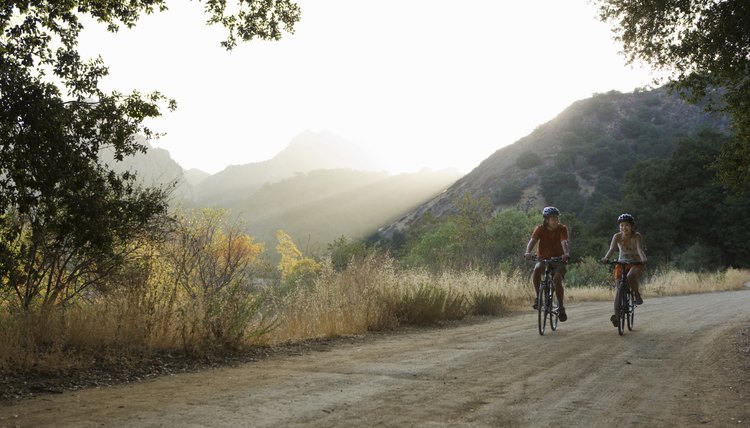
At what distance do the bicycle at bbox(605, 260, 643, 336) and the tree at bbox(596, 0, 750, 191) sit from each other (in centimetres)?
271

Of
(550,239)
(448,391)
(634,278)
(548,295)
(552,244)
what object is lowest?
(448,391)

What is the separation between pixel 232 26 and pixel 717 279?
100.0 ft

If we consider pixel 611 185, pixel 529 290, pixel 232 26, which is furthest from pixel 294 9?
pixel 611 185

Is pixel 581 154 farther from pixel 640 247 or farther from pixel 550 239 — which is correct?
pixel 550 239

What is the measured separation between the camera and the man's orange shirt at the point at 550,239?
1161 cm

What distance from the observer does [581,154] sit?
79.8 m

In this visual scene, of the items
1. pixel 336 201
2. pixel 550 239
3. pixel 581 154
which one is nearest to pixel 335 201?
pixel 336 201

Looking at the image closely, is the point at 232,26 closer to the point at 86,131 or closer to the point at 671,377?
the point at 86,131

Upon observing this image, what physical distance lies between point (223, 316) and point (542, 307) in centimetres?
600

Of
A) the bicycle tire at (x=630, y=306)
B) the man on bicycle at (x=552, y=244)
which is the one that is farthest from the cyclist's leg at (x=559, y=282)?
the bicycle tire at (x=630, y=306)

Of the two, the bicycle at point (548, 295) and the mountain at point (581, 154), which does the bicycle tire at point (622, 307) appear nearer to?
the bicycle at point (548, 295)

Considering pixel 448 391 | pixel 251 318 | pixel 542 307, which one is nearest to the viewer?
pixel 448 391

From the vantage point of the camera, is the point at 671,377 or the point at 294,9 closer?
the point at 671,377

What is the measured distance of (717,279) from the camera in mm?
31031
